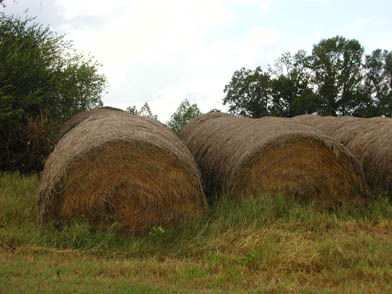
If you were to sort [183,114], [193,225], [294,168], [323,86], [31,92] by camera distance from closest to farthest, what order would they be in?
[193,225]
[294,168]
[31,92]
[183,114]
[323,86]

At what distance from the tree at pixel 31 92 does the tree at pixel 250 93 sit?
109 ft

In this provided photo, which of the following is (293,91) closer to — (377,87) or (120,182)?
(377,87)

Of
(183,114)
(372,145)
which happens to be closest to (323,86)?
(183,114)

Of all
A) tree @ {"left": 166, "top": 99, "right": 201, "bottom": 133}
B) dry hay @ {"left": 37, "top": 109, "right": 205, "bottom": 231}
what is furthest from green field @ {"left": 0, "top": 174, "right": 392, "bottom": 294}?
tree @ {"left": 166, "top": 99, "right": 201, "bottom": 133}

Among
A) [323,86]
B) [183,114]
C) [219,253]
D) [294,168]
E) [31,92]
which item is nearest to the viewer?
[219,253]

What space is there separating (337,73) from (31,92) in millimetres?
39698

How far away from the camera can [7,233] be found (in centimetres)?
663

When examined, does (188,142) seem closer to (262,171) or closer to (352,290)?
(262,171)

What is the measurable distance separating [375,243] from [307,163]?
2141mm

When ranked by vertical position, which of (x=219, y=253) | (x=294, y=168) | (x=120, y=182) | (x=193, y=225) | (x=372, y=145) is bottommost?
(x=219, y=253)

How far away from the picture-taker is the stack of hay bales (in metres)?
8.98

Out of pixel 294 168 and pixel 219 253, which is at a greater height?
pixel 294 168

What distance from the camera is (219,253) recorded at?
19.2 feet

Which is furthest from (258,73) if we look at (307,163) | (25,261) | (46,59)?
(25,261)
